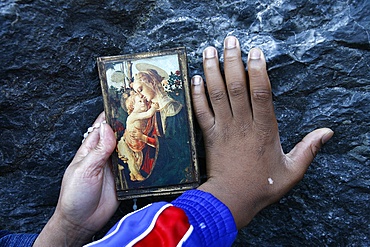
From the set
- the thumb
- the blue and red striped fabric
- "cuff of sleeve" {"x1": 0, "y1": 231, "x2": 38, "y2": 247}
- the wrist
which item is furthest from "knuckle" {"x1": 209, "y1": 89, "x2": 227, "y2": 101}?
"cuff of sleeve" {"x1": 0, "y1": 231, "x2": 38, "y2": 247}

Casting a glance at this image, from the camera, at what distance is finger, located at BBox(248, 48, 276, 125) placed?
4.20 feet

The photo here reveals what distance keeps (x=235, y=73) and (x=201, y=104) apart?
142 mm

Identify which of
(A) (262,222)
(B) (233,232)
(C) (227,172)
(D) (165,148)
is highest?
(D) (165,148)

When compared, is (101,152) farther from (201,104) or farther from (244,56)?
(244,56)

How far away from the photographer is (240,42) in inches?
53.9

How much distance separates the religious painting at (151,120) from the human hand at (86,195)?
50mm

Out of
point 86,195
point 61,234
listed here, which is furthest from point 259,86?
point 61,234

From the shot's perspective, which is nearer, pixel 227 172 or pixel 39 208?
pixel 227 172

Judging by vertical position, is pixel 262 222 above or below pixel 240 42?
below

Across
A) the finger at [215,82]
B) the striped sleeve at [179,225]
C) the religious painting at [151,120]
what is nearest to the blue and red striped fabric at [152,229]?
the striped sleeve at [179,225]

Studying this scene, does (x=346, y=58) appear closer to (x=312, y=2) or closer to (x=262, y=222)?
(x=312, y=2)

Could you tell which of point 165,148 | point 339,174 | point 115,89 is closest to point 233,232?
point 165,148

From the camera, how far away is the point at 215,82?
1343 mm

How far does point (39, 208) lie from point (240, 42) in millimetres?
916
